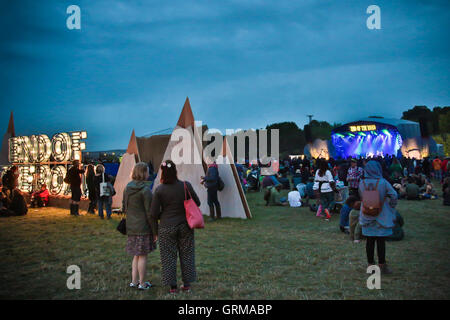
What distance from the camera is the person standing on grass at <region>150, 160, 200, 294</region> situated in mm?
4566

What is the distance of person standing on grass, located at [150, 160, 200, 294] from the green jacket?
0.62ft

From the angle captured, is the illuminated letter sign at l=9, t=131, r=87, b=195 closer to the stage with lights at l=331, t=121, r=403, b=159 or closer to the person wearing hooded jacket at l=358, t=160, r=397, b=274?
the person wearing hooded jacket at l=358, t=160, r=397, b=274

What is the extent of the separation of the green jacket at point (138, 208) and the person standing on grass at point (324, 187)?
22.9 feet

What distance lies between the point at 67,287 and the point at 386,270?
181 inches

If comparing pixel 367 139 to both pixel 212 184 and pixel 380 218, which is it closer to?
pixel 212 184

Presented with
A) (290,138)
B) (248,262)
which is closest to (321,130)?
(290,138)

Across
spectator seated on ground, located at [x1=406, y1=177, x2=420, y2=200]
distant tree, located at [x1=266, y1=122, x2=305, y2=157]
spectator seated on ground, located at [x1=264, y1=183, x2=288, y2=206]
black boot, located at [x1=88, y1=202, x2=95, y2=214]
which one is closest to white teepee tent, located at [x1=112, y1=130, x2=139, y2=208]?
black boot, located at [x1=88, y1=202, x2=95, y2=214]

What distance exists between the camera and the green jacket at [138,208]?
478 cm

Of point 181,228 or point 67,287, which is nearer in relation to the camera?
point 181,228

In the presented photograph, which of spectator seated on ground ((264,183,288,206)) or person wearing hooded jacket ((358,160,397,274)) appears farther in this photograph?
spectator seated on ground ((264,183,288,206))

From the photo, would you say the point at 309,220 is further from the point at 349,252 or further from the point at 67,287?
the point at 67,287

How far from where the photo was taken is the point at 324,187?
10828 mm

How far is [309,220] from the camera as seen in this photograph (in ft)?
35.5
